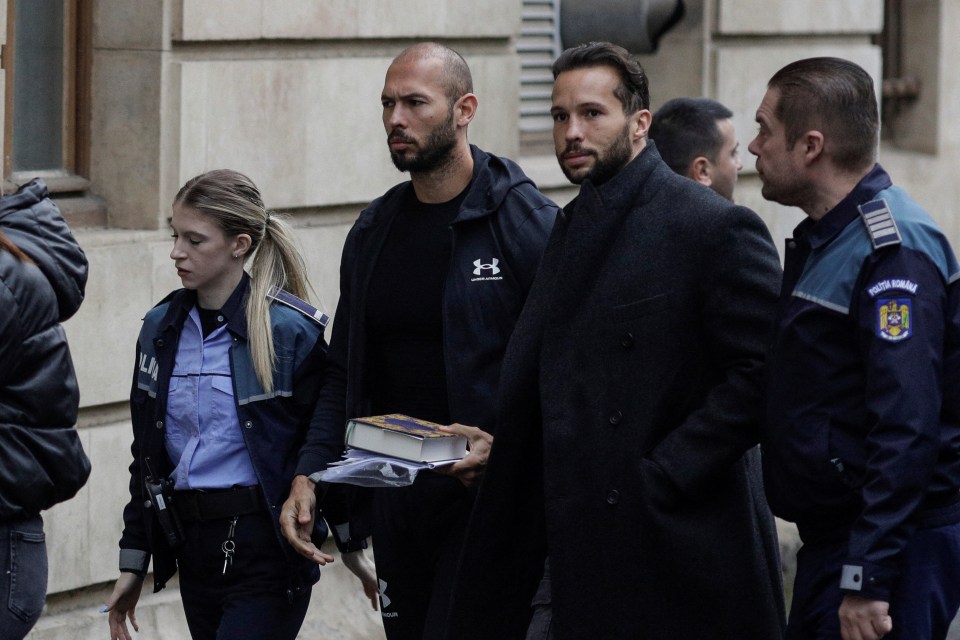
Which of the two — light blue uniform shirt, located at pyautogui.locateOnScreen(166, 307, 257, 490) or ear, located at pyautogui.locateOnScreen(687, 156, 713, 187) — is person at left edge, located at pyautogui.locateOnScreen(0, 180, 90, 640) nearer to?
light blue uniform shirt, located at pyautogui.locateOnScreen(166, 307, 257, 490)

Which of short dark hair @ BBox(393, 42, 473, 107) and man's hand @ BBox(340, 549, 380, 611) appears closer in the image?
short dark hair @ BBox(393, 42, 473, 107)

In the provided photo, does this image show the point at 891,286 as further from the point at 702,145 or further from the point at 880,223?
the point at 702,145

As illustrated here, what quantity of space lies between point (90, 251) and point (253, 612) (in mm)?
2158

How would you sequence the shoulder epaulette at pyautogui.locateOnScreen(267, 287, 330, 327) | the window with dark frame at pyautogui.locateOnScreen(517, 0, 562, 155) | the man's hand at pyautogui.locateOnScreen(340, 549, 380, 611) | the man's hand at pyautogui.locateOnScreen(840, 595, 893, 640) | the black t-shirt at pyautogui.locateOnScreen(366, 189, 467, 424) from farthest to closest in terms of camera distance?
the window with dark frame at pyautogui.locateOnScreen(517, 0, 562, 155)
the man's hand at pyautogui.locateOnScreen(340, 549, 380, 611)
the shoulder epaulette at pyautogui.locateOnScreen(267, 287, 330, 327)
the black t-shirt at pyautogui.locateOnScreen(366, 189, 467, 424)
the man's hand at pyautogui.locateOnScreen(840, 595, 893, 640)

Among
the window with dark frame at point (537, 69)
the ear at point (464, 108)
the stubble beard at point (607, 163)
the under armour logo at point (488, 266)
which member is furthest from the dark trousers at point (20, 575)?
the window with dark frame at point (537, 69)

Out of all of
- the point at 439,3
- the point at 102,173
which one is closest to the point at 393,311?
the point at 102,173

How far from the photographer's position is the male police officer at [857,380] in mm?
3773

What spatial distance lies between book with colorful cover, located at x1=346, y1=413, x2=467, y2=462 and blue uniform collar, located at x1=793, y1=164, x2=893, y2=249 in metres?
1.08

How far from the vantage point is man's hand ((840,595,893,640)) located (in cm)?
376

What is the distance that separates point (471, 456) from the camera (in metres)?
4.65

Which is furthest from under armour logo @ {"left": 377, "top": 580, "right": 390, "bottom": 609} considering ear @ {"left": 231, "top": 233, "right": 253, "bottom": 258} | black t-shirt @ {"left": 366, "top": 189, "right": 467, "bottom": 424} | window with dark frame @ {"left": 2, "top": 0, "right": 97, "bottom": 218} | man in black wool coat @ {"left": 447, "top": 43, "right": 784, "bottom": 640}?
window with dark frame @ {"left": 2, "top": 0, "right": 97, "bottom": 218}

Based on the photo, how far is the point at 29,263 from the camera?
4754 millimetres

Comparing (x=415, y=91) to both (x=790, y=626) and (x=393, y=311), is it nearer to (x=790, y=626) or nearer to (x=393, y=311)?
(x=393, y=311)

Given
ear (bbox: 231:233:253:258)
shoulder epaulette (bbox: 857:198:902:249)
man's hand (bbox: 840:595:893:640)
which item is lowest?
man's hand (bbox: 840:595:893:640)
